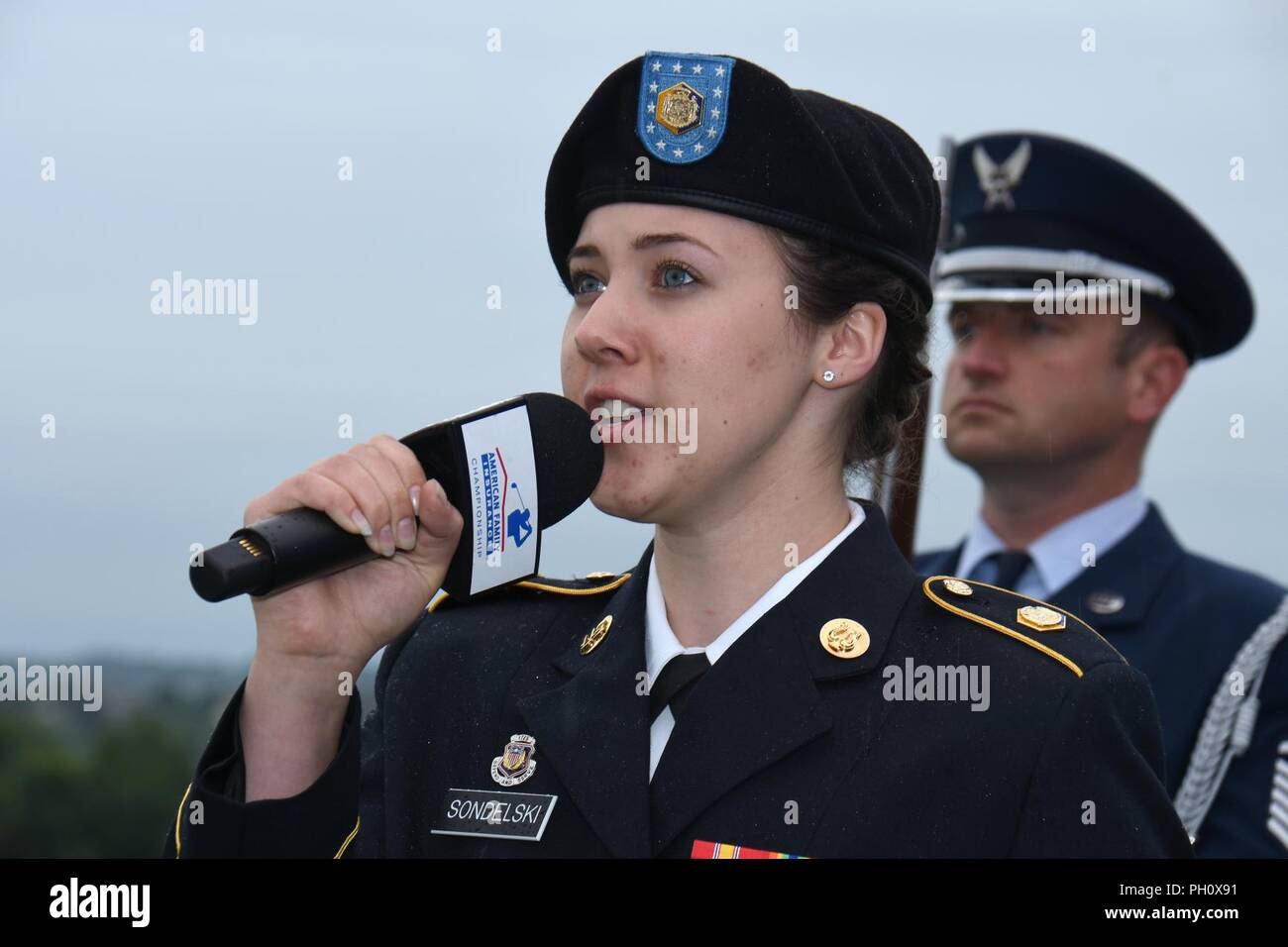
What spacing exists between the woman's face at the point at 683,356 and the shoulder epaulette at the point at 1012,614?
1.50ft

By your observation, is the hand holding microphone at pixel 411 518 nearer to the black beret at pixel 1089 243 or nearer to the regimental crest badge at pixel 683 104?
the regimental crest badge at pixel 683 104

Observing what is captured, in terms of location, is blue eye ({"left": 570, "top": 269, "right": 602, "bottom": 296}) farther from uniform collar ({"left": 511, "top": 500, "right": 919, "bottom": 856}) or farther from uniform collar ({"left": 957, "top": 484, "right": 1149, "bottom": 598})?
uniform collar ({"left": 957, "top": 484, "right": 1149, "bottom": 598})

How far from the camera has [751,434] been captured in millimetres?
3002

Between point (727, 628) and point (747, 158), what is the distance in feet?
2.93

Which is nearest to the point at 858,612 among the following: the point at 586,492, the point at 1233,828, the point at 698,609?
the point at 698,609

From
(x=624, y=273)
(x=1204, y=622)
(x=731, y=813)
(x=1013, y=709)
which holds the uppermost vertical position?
(x=624, y=273)

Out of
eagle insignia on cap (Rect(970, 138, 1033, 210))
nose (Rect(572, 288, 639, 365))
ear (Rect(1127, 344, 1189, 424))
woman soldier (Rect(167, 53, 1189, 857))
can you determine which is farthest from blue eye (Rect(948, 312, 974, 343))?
nose (Rect(572, 288, 639, 365))

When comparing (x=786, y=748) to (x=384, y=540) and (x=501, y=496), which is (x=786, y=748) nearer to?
(x=501, y=496)

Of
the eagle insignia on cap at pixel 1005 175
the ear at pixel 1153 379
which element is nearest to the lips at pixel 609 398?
the ear at pixel 1153 379

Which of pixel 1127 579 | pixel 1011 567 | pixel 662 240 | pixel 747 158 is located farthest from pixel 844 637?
pixel 1011 567

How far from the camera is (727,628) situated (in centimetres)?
304

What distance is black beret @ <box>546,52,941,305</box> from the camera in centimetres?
299
